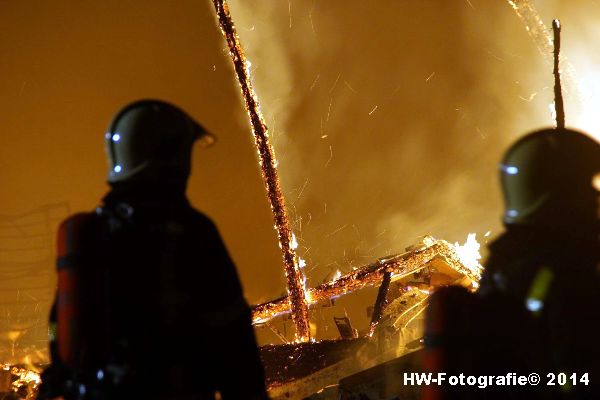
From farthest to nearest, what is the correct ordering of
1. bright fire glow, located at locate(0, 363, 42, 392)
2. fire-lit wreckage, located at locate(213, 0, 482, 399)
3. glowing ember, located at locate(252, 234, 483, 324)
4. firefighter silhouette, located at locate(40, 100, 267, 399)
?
glowing ember, located at locate(252, 234, 483, 324), bright fire glow, located at locate(0, 363, 42, 392), fire-lit wreckage, located at locate(213, 0, 482, 399), firefighter silhouette, located at locate(40, 100, 267, 399)

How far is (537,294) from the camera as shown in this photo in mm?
2061

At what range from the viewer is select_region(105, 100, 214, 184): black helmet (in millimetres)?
2197

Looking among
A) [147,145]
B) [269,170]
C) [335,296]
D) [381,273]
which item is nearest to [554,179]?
[147,145]

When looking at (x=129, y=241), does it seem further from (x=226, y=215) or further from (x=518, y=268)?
(x=226, y=215)

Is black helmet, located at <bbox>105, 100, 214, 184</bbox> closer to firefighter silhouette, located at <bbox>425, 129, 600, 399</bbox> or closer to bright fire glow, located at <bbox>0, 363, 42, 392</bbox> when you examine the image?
firefighter silhouette, located at <bbox>425, 129, 600, 399</bbox>

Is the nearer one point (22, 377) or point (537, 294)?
point (537, 294)

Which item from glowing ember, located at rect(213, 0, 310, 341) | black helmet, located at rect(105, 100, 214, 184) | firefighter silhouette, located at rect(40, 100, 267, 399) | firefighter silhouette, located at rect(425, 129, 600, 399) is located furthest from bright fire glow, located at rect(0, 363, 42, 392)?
firefighter silhouette, located at rect(425, 129, 600, 399)

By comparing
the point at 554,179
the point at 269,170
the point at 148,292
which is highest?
the point at 269,170

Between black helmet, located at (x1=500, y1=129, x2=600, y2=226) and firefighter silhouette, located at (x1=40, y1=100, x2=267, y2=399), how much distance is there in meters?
1.41

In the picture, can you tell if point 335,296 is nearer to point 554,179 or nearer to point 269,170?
point 269,170

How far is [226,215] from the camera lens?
47.1 feet

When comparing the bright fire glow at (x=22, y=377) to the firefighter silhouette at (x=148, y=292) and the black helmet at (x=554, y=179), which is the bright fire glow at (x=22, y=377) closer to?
the firefighter silhouette at (x=148, y=292)

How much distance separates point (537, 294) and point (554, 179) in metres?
0.57

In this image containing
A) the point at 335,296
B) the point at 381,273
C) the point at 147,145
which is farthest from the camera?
the point at 335,296
